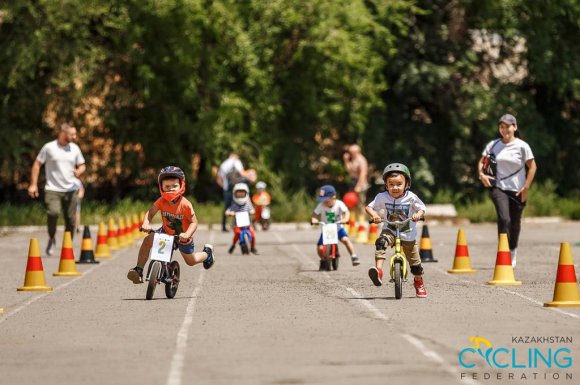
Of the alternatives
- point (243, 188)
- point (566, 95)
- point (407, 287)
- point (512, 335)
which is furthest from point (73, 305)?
point (566, 95)

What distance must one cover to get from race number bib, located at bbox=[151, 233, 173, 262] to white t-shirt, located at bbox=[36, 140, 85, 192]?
8.11m

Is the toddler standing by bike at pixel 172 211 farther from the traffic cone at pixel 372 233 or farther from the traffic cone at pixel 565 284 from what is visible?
the traffic cone at pixel 372 233

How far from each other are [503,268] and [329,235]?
3423 mm

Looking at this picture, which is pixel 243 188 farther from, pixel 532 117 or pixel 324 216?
pixel 532 117

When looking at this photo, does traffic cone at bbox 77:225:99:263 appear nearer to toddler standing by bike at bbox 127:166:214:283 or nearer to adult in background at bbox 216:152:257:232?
toddler standing by bike at bbox 127:166:214:283

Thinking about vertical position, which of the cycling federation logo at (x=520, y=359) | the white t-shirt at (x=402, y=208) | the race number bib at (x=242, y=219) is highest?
the white t-shirt at (x=402, y=208)

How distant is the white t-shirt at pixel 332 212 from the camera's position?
21094 millimetres

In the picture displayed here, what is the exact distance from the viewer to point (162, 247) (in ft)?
52.3

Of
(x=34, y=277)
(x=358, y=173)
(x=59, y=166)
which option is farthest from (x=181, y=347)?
(x=358, y=173)

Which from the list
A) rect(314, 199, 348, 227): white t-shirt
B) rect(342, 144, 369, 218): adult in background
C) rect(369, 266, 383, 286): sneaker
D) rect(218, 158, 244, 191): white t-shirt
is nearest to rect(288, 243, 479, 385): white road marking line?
rect(369, 266, 383, 286): sneaker

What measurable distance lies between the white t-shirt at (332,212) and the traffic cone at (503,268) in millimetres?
3617

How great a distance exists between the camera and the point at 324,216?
69.5ft

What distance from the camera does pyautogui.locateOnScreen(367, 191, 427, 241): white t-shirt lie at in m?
16.3

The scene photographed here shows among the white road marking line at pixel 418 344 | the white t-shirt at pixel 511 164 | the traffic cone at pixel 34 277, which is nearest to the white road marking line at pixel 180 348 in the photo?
the white road marking line at pixel 418 344
